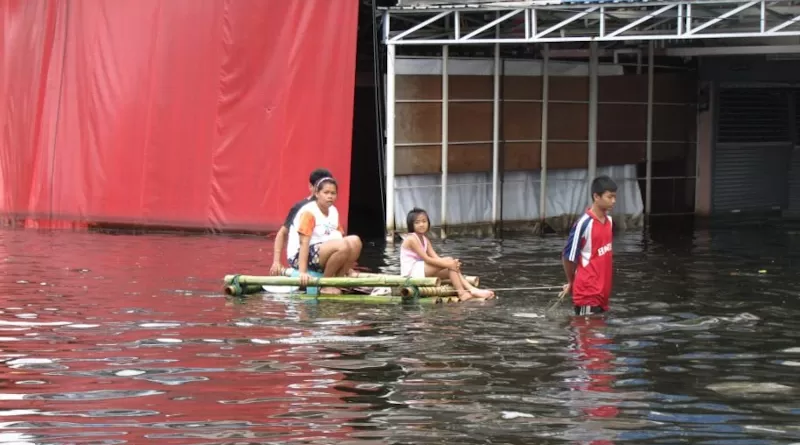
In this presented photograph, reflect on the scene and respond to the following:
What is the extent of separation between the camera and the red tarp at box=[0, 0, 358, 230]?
21141mm

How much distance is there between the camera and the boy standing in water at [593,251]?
11391mm

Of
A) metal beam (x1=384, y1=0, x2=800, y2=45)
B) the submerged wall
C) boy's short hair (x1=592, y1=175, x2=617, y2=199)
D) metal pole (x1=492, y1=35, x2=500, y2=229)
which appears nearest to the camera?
boy's short hair (x1=592, y1=175, x2=617, y2=199)

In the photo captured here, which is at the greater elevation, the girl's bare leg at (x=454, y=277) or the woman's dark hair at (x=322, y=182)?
the woman's dark hair at (x=322, y=182)

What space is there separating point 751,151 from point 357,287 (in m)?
17.3

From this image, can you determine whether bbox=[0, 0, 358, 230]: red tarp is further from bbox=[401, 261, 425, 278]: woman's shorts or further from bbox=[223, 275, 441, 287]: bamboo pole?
bbox=[223, 275, 441, 287]: bamboo pole

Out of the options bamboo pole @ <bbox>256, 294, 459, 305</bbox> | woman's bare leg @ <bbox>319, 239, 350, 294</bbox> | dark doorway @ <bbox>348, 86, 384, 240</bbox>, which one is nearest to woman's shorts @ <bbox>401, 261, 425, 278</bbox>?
bamboo pole @ <bbox>256, 294, 459, 305</bbox>

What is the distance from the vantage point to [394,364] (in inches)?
396

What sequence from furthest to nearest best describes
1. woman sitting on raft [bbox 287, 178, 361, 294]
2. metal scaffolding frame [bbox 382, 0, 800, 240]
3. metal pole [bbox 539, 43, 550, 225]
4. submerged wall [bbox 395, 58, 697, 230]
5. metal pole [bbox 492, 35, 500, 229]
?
metal pole [bbox 539, 43, 550, 225], metal pole [bbox 492, 35, 500, 229], submerged wall [bbox 395, 58, 697, 230], metal scaffolding frame [bbox 382, 0, 800, 240], woman sitting on raft [bbox 287, 178, 361, 294]

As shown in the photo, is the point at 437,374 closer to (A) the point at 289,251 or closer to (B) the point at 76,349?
(B) the point at 76,349

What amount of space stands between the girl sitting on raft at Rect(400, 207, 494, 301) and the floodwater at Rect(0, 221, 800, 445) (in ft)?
1.07

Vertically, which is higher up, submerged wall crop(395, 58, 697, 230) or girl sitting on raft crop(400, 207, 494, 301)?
submerged wall crop(395, 58, 697, 230)

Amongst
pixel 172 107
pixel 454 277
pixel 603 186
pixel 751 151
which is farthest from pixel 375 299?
pixel 751 151

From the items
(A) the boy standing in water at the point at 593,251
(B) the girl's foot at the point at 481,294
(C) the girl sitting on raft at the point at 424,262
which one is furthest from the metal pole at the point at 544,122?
(A) the boy standing in water at the point at 593,251

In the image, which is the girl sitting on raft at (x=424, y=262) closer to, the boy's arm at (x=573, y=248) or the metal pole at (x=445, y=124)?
the boy's arm at (x=573, y=248)
